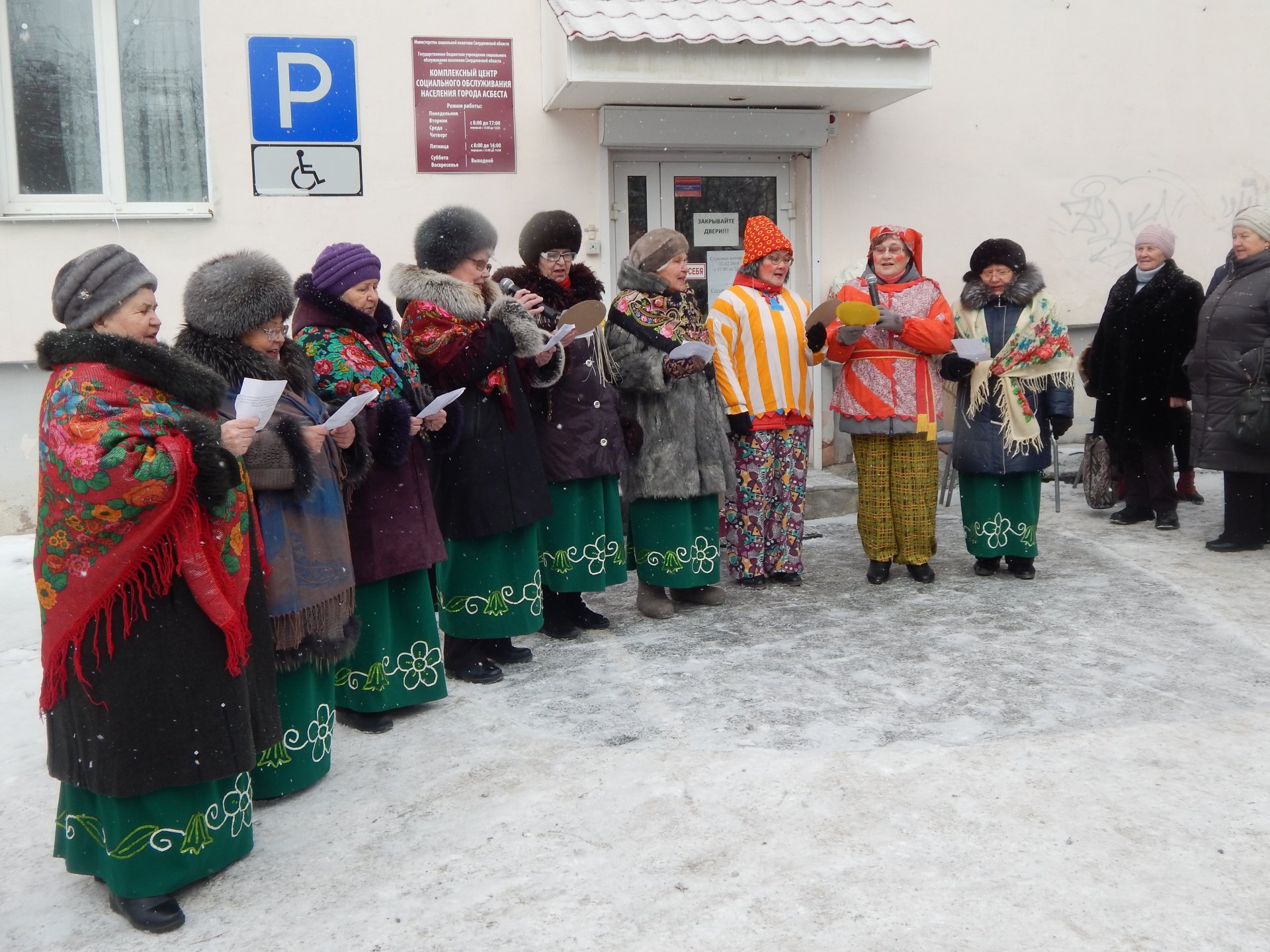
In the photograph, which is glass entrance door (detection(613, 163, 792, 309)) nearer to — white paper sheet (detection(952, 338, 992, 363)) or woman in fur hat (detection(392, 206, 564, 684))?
white paper sheet (detection(952, 338, 992, 363))

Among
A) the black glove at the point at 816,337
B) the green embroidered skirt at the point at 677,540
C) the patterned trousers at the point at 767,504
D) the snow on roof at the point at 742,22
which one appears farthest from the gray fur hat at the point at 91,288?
the snow on roof at the point at 742,22

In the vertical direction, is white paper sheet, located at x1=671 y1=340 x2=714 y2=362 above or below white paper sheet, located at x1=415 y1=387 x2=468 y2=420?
above

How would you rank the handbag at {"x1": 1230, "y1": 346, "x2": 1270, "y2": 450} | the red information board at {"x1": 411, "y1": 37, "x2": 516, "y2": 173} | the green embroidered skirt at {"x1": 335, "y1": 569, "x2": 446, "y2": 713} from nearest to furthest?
the green embroidered skirt at {"x1": 335, "y1": 569, "x2": 446, "y2": 713}
the handbag at {"x1": 1230, "y1": 346, "x2": 1270, "y2": 450}
the red information board at {"x1": 411, "y1": 37, "x2": 516, "y2": 173}

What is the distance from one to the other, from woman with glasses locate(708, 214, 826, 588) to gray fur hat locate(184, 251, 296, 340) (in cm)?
278

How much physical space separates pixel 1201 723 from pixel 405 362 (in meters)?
2.98

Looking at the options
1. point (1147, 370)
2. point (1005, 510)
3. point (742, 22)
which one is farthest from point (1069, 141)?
point (1005, 510)

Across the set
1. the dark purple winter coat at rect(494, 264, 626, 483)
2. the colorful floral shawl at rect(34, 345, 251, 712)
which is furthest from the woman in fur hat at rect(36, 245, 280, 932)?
the dark purple winter coat at rect(494, 264, 626, 483)

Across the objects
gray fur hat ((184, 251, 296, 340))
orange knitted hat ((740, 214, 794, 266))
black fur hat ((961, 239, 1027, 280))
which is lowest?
gray fur hat ((184, 251, 296, 340))

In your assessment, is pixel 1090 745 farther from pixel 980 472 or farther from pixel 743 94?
pixel 743 94

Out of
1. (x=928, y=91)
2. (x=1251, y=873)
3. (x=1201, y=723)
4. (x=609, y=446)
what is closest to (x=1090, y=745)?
(x=1201, y=723)

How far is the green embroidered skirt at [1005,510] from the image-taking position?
589cm

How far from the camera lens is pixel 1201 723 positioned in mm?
3959

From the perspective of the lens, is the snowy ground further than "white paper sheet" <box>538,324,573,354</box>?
No

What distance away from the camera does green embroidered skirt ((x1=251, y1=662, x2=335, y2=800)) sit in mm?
3471
